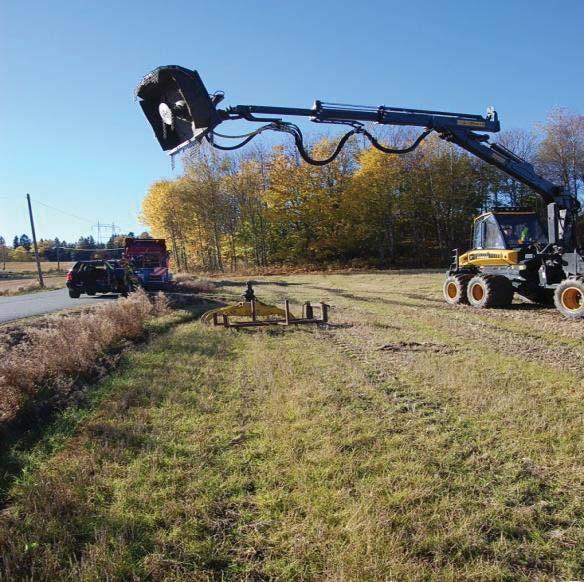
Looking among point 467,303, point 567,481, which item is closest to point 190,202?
point 467,303

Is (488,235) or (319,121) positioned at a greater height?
(319,121)

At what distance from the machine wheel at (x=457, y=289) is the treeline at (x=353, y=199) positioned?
75.3ft

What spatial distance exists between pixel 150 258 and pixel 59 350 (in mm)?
15951

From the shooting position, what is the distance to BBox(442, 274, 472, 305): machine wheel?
535 inches

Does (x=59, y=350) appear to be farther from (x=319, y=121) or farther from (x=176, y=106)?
(x=319, y=121)

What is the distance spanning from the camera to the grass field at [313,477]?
2.52 metres

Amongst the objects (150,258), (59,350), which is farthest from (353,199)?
(59,350)

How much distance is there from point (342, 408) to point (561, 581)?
99.0 inches

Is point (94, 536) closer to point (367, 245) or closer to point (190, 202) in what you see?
point (367, 245)

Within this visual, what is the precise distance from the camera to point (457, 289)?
13805 mm

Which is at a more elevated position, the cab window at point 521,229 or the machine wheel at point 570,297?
the cab window at point 521,229

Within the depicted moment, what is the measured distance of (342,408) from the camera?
468 cm

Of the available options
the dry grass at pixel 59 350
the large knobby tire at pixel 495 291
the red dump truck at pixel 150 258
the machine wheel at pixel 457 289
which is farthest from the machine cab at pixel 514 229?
the red dump truck at pixel 150 258

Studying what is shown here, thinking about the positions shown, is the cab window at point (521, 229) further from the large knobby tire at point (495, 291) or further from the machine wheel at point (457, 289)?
the machine wheel at point (457, 289)
